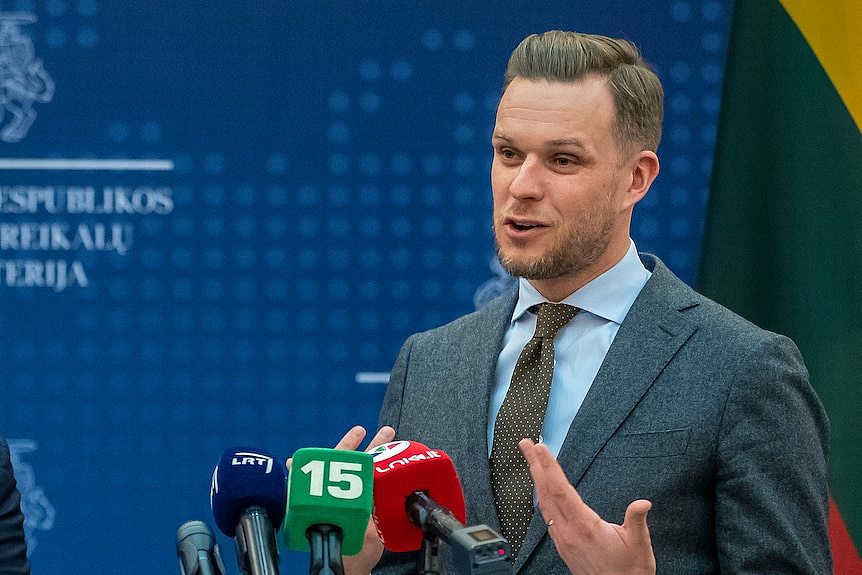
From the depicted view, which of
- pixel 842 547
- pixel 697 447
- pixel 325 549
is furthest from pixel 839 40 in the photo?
pixel 325 549

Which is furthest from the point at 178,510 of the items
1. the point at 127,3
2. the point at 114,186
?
the point at 127,3

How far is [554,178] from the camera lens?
191 centimetres

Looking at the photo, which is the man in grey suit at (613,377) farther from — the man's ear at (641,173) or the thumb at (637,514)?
the thumb at (637,514)

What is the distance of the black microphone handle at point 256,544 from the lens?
3.91 feet

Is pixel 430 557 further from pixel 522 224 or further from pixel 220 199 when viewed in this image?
pixel 220 199

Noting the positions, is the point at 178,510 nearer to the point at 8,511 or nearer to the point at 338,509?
the point at 8,511

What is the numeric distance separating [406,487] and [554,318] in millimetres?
689

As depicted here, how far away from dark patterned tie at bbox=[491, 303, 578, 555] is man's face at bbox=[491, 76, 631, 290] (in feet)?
0.34

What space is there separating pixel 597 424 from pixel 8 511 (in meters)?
1.01

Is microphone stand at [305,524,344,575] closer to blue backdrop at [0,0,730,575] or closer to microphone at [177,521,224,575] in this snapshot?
microphone at [177,521,224,575]

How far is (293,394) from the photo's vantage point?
2.94 metres

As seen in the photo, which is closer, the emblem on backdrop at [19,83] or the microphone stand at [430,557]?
the microphone stand at [430,557]

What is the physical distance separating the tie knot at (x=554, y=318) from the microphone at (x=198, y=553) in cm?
90

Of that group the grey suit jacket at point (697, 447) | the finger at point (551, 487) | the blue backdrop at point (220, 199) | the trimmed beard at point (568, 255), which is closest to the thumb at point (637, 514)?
the finger at point (551, 487)
